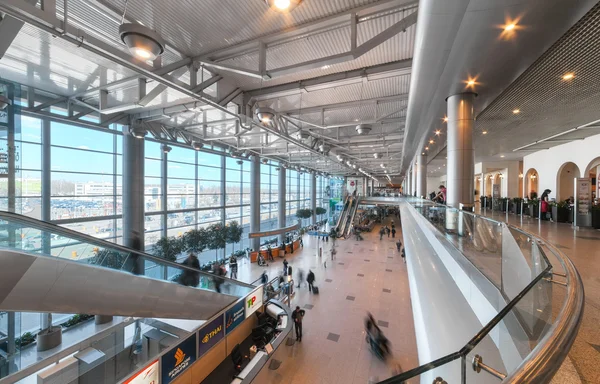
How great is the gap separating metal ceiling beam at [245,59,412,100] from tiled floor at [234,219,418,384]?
26.7ft

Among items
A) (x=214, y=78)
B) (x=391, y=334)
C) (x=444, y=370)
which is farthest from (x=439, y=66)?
(x=391, y=334)

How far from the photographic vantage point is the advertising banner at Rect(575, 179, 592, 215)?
856cm

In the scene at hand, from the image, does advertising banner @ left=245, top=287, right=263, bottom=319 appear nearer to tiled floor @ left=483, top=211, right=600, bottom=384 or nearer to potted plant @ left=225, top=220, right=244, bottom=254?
tiled floor @ left=483, top=211, right=600, bottom=384

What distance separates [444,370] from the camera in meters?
1.14

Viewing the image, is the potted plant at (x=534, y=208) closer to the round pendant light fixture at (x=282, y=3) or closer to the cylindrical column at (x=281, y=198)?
the round pendant light fixture at (x=282, y=3)

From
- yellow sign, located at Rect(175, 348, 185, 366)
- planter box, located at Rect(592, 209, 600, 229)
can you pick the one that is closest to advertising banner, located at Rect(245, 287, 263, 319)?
yellow sign, located at Rect(175, 348, 185, 366)

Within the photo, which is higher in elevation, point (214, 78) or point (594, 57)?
point (214, 78)

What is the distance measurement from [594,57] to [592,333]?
5313mm

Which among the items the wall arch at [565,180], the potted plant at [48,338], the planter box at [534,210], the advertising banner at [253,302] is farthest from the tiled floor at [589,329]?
the wall arch at [565,180]

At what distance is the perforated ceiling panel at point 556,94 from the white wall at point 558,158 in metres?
1.25

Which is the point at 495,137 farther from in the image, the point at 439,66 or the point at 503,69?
→ the point at 439,66

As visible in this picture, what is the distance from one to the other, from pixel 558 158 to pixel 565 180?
1.78 metres

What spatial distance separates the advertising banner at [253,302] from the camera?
801 centimetres

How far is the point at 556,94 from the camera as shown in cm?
609
